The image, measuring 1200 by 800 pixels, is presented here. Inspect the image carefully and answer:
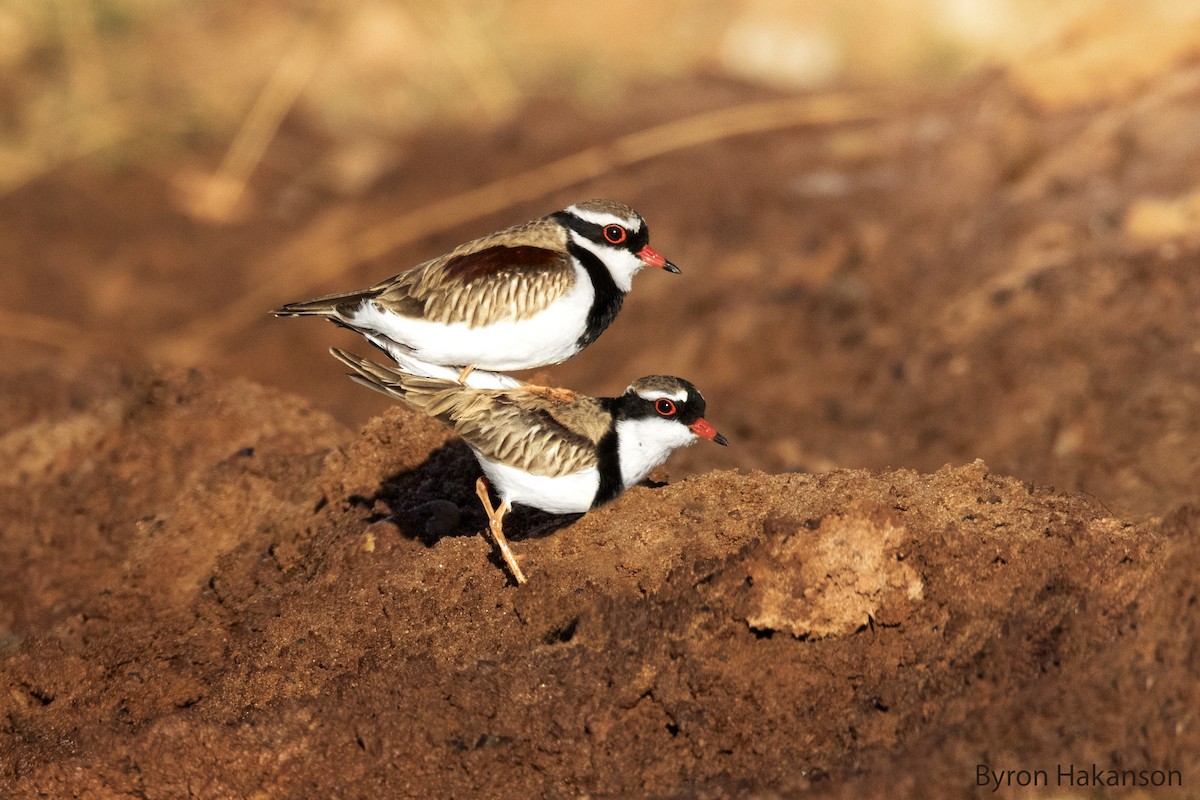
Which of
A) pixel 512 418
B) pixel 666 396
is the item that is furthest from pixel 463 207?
pixel 666 396

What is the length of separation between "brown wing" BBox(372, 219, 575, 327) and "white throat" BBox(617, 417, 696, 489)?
68cm

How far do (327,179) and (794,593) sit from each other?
14.0 m

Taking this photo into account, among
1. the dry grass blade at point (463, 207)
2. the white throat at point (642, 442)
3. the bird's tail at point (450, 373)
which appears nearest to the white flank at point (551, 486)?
the white throat at point (642, 442)

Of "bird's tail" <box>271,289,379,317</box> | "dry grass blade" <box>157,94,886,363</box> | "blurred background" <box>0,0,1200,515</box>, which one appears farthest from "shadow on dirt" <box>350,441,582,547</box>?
"dry grass blade" <box>157,94,886,363</box>

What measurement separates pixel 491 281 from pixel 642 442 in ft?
3.27

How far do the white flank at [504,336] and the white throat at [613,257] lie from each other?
0.19 metres

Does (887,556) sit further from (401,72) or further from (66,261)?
(401,72)

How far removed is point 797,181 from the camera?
48.2ft

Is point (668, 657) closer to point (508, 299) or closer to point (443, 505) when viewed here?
point (508, 299)

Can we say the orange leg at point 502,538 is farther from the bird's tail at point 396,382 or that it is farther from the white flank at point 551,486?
the bird's tail at point 396,382

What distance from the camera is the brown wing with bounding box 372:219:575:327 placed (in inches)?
239

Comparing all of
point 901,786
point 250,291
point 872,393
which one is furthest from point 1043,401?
point 250,291

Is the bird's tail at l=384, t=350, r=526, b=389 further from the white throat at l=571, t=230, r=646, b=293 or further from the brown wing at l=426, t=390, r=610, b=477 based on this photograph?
the white throat at l=571, t=230, r=646, b=293

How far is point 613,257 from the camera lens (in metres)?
6.38
